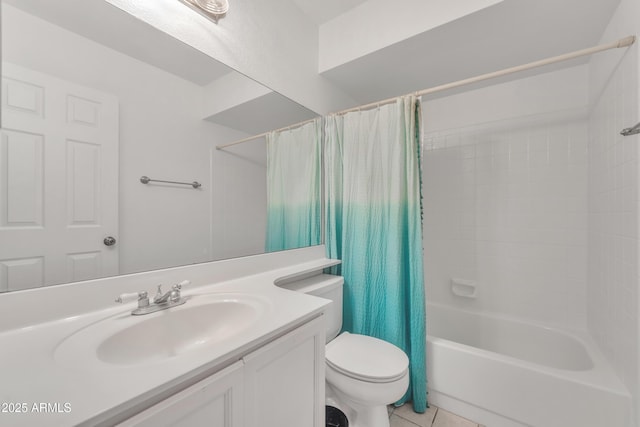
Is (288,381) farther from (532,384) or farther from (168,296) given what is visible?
(532,384)

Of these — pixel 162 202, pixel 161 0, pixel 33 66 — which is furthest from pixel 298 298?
pixel 161 0

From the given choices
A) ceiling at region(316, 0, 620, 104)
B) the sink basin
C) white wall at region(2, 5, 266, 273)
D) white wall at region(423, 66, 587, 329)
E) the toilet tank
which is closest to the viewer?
the sink basin

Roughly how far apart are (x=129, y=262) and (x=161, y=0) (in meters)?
1.04

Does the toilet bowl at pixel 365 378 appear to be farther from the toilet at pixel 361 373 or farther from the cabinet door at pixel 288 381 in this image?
the cabinet door at pixel 288 381

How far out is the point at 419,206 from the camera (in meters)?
1.46

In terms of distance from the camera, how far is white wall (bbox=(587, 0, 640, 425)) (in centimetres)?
107

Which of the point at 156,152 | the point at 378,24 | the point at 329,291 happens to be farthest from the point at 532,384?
the point at 378,24

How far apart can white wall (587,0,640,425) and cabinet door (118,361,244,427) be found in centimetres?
156

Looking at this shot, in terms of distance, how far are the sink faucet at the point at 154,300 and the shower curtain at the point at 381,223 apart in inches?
41.9

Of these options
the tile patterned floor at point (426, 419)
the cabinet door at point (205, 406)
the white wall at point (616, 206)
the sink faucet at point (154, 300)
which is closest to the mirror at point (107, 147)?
the sink faucet at point (154, 300)

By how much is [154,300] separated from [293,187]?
100 cm

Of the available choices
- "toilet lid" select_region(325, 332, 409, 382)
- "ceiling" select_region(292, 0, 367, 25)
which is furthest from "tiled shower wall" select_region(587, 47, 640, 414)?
"ceiling" select_region(292, 0, 367, 25)

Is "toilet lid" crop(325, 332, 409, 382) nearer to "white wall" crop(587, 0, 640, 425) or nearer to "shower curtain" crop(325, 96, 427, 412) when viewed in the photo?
"shower curtain" crop(325, 96, 427, 412)

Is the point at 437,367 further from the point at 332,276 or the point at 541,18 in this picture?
the point at 541,18
